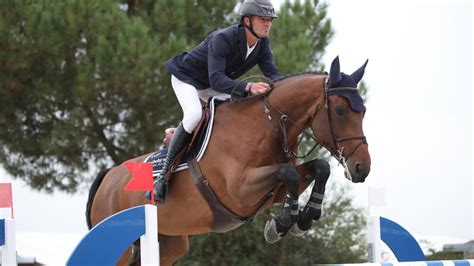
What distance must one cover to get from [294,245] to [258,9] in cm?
691

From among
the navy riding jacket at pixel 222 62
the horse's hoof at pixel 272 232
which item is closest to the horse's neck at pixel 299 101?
the navy riding jacket at pixel 222 62

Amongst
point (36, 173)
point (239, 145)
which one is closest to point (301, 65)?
point (36, 173)

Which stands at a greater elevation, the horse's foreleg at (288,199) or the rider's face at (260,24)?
the rider's face at (260,24)

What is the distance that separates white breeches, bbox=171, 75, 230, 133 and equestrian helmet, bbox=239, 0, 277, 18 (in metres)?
0.56

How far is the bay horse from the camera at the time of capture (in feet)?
13.8

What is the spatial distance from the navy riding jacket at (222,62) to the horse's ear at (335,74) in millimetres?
539

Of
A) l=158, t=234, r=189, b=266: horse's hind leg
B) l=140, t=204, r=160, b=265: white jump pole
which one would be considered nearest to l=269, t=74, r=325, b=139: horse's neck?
l=140, t=204, r=160, b=265: white jump pole

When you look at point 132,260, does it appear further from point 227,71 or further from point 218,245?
point 218,245

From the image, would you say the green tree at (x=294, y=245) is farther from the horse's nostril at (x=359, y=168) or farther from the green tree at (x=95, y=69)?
the horse's nostril at (x=359, y=168)

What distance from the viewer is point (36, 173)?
431 inches

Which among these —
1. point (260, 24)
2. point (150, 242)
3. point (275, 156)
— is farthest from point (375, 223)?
point (150, 242)

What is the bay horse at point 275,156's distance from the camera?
420 centimetres

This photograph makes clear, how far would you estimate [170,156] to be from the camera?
188 inches

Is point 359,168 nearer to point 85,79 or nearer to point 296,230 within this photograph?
point 296,230
